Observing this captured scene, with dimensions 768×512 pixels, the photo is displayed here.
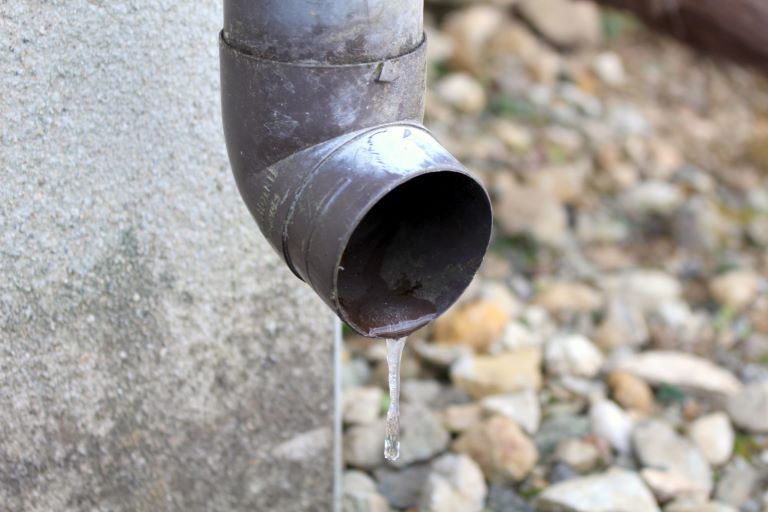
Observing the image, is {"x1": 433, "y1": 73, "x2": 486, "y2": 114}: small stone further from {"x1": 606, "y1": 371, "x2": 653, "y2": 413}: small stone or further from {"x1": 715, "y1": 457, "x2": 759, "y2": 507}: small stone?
{"x1": 715, "y1": 457, "x2": 759, "y2": 507}: small stone

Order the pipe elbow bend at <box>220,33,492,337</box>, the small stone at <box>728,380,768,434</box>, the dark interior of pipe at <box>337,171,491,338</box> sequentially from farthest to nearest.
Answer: the small stone at <box>728,380,768,434</box>
the dark interior of pipe at <box>337,171,491,338</box>
the pipe elbow bend at <box>220,33,492,337</box>

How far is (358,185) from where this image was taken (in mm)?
1280

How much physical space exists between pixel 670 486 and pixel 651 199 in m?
1.81

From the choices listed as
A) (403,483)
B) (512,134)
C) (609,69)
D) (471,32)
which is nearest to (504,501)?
(403,483)

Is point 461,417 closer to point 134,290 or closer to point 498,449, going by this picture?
point 498,449

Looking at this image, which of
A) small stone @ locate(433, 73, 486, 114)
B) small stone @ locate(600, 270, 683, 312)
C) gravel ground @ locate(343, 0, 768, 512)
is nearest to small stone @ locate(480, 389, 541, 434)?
gravel ground @ locate(343, 0, 768, 512)

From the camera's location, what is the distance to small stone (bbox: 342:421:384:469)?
2371mm

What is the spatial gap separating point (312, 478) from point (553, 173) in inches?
86.3

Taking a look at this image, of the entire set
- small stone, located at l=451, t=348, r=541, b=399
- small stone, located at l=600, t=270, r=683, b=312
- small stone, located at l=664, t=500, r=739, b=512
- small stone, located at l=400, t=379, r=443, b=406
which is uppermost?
small stone, located at l=664, t=500, r=739, b=512

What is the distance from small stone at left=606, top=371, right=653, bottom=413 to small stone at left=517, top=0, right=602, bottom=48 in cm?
254

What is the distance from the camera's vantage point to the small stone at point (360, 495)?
220cm

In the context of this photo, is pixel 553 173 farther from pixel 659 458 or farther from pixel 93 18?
pixel 93 18

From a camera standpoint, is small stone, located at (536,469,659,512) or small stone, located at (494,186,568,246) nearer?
small stone, located at (536,469,659,512)

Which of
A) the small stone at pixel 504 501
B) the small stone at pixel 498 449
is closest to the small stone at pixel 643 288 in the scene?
the small stone at pixel 498 449
